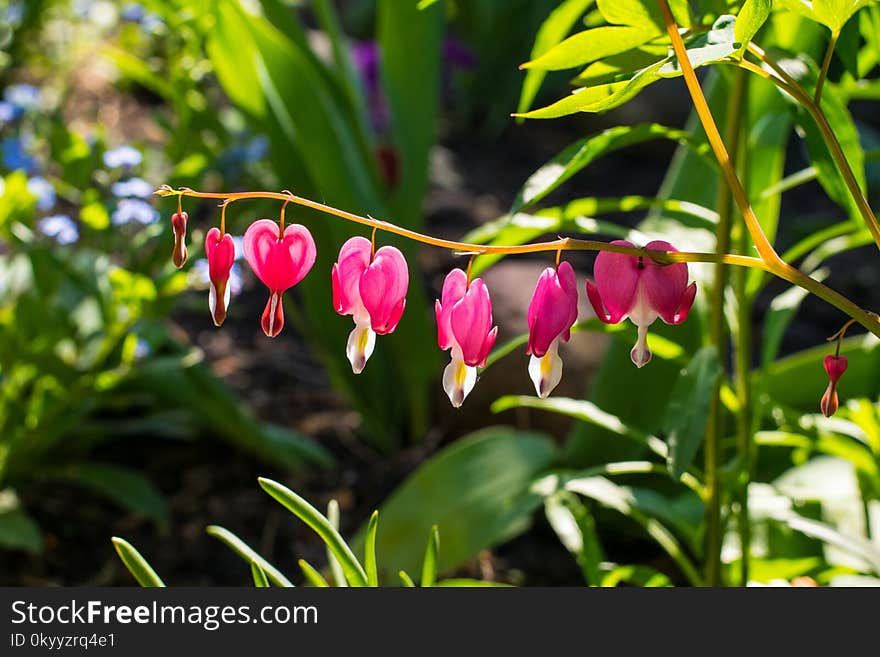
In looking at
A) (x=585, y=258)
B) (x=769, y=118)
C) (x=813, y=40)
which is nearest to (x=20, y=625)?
(x=769, y=118)

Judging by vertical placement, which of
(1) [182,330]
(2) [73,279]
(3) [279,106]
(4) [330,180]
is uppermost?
(3) [279,106]

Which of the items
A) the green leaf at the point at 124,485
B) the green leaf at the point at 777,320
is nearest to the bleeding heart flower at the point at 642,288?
the green leaf at the point at 777,320

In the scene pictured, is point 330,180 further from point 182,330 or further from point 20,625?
point 20,625

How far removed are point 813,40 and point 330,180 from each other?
787mm

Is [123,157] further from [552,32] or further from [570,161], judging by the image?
[570,161]

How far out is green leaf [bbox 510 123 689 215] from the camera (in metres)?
0.83

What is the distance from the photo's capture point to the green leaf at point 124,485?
175 centimetres

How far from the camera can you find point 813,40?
1.42 metres

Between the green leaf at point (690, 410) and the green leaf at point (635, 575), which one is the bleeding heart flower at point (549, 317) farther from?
the green leaf at point (635, 575)

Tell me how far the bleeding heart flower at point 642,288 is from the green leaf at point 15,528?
3.88 ft

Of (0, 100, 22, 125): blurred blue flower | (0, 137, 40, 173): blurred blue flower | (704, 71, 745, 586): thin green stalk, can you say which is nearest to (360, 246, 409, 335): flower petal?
(704, 71, 745, 586): thin green stalk

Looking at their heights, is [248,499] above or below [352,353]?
below

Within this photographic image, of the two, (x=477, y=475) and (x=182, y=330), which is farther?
(x=182, y=330)

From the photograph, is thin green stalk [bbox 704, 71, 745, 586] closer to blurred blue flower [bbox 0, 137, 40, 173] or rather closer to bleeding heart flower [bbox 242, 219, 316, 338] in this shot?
bleeding heart flower [bbox 242, 219, 316, 338]
